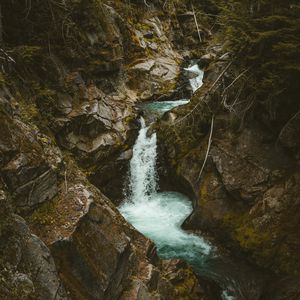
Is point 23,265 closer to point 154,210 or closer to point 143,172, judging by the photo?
point 154,210

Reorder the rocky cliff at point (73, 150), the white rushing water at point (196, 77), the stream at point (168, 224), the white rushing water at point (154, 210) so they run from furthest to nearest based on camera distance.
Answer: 1. the white rushing water at point (196, 77)
2. the white rushing water at point (154, 210)
3. the stream at point (168, 224)
4. the rocky cliff at point (73, 150)

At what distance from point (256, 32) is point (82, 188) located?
18.8ft

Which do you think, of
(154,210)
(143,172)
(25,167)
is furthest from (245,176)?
(25,167)

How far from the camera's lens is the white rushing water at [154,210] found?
1070 cm

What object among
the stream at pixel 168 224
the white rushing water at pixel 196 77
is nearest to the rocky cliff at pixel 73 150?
the stream at pixel 168 224

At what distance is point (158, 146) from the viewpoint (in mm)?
13750

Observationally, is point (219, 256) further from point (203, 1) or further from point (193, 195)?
point (203, 1)

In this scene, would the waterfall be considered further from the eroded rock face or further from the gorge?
the eroded rock face

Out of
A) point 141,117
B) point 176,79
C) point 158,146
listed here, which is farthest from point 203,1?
point 158,146

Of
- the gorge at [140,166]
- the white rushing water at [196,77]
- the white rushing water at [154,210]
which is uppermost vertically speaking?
the gorge at [140,166]

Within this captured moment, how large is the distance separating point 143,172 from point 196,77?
8430 mm

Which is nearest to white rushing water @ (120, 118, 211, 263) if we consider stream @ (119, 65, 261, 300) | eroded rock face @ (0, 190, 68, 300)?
stream @ (119, 65, 261, 300)

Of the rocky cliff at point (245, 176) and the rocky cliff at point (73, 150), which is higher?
the rocky cliff at point (73, 150)

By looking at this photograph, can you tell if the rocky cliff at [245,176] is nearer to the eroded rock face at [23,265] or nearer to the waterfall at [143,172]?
the waterfall at [143,172]
